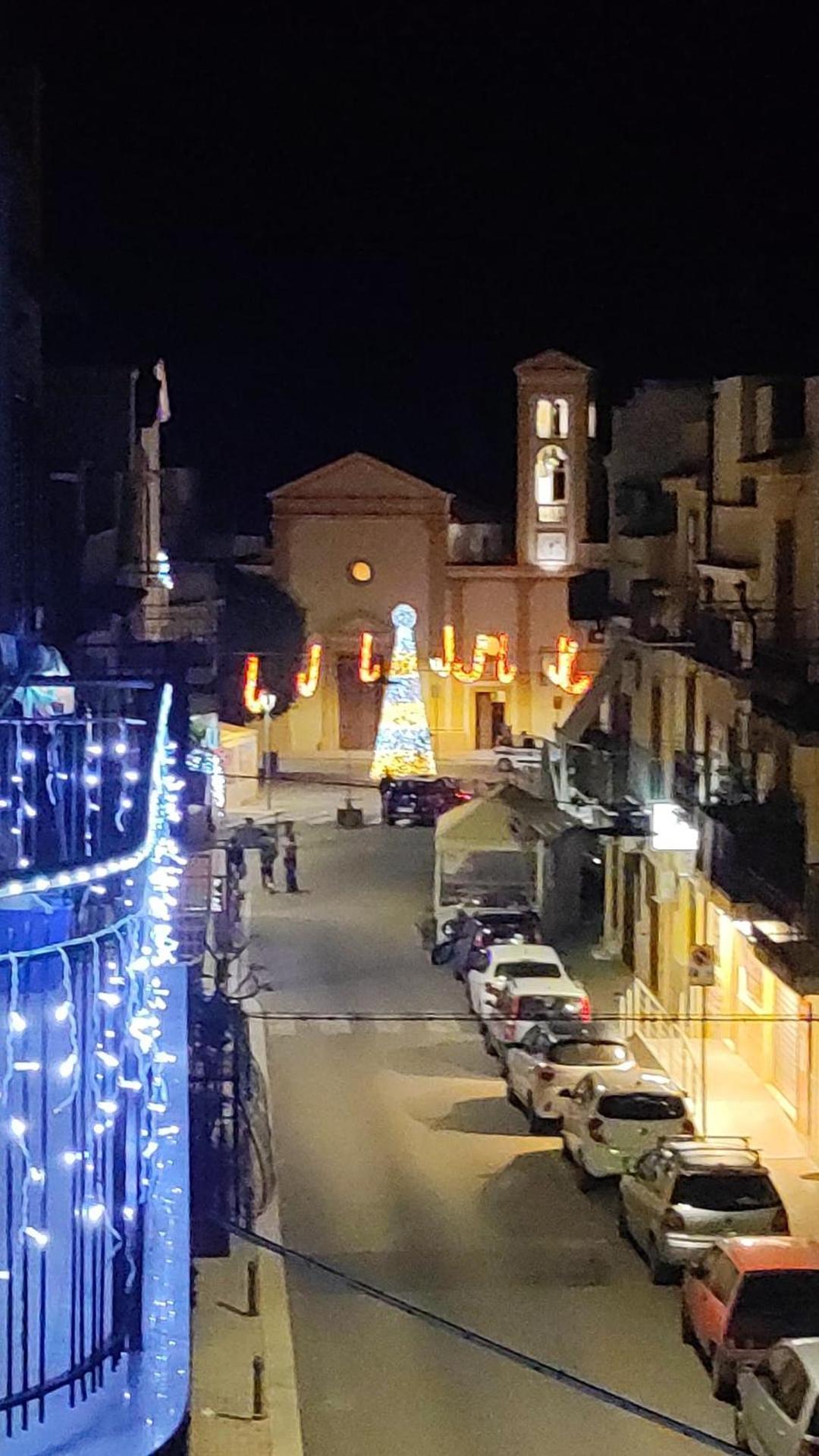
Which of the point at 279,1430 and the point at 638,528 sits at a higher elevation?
the point at 638,528

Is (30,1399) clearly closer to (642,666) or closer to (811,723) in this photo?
(811,723)

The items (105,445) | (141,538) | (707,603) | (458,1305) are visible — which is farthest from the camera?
(141,538)

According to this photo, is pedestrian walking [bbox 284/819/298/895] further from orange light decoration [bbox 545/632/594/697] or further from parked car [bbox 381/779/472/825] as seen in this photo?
orange light decoration [bbox 545/632/594/697]

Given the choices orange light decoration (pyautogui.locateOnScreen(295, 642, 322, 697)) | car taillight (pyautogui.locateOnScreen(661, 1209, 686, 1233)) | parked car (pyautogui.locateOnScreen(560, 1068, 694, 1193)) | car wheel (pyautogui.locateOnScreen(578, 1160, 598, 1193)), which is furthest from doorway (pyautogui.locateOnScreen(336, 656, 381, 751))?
car taillight (pyautogui.locateOnScreen(661, 1209, 686, 1233))

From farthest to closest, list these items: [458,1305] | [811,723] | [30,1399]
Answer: [811,723]
[458,1305]
[30,1399]

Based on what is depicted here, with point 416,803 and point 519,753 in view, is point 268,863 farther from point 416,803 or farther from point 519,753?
point 519,753

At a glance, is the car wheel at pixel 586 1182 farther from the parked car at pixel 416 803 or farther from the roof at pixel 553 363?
the roof at pixel 553 363

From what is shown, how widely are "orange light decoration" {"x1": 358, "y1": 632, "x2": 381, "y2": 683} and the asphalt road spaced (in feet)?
93.7

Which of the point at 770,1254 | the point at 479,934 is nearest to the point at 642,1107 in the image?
the point at 770,1254

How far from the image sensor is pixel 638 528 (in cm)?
3134

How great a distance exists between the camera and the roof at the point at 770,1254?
44.0 ft

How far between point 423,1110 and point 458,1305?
19.0ft

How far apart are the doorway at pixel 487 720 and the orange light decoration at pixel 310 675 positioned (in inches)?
156

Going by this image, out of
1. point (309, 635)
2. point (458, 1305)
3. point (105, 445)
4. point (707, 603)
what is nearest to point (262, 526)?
point (309, 635)
